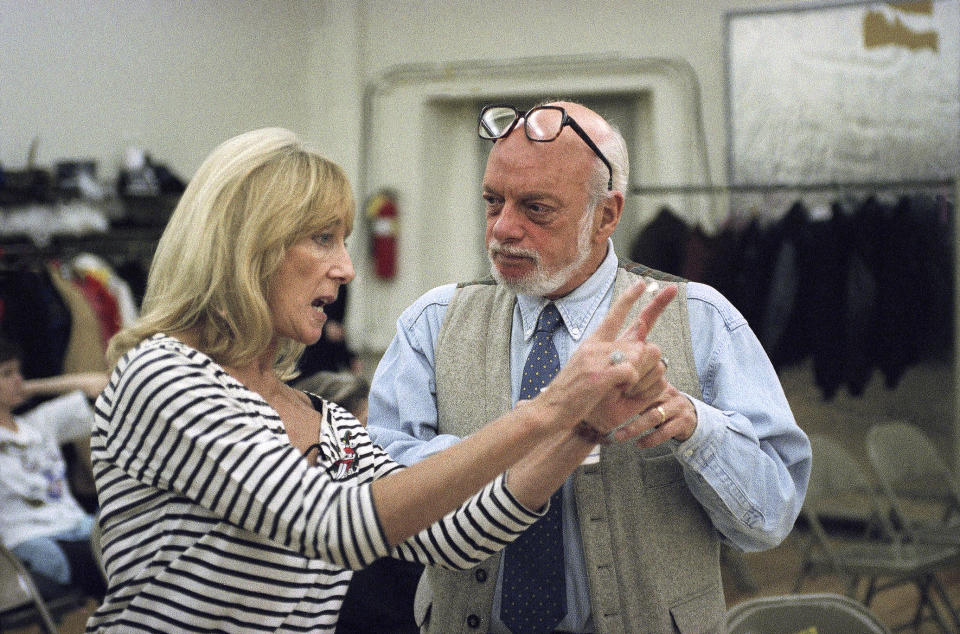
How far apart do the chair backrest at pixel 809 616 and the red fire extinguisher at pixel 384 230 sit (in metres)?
5.06

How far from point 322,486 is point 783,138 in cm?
536

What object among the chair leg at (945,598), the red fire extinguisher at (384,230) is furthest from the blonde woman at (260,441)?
the red fire extinguisher at (384,230)

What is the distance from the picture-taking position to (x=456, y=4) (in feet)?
22.1

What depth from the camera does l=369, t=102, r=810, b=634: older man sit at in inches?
63.9

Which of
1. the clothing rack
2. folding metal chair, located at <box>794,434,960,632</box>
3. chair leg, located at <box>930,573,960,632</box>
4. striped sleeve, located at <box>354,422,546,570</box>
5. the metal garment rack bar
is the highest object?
the metal garment rack bar

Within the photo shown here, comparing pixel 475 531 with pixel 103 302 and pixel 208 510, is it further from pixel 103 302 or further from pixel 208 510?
pixel 103 302

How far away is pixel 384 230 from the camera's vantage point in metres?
6.77

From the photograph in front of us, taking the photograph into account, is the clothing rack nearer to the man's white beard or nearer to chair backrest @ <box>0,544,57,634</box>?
chair backrest @ <box>0,544,57,634</box>

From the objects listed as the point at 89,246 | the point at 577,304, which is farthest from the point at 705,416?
the point at 89,246

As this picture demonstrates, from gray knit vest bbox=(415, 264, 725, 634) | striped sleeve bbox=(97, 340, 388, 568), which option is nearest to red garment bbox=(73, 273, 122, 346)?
gray knit vest bbox=(415, 264, 725, 634)

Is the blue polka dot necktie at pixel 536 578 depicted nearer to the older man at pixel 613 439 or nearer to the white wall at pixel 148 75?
the older man at pixel 613 439

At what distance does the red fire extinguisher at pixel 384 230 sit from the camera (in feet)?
22.2

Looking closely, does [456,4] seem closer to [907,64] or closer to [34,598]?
[907,64]

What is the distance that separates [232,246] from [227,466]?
0.32 meters
